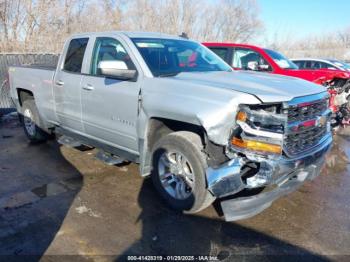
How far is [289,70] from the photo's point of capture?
777 centimetres

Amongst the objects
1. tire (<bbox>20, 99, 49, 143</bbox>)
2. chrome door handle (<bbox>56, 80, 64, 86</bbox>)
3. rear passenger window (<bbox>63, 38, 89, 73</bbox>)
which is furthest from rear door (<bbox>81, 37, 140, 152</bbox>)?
tire (<bbox>20, 99, 49, 143</bbox>)

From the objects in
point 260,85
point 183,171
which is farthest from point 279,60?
point 183,171

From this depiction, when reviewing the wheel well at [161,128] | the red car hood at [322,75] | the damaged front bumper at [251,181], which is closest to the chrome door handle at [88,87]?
the wheel well at [161,128]

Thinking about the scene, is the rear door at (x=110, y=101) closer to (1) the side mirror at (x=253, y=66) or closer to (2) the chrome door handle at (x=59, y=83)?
(2) the chrome door handle at (x=59, y=83)

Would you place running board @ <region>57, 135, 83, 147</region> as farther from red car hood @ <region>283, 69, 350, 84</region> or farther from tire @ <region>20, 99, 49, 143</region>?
red car hood @ <region>283, 69, 350, 84</region>

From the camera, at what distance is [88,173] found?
482 centimetres

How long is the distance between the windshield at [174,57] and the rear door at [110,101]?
24cm

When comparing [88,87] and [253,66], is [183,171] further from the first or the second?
[253,66]

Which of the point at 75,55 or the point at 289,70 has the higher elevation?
the point at 75,55

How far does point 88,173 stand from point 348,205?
11.4 ft

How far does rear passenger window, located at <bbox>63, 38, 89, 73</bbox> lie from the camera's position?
473 cm

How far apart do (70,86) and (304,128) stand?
10.6 feet

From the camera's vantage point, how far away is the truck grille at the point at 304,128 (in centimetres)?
310

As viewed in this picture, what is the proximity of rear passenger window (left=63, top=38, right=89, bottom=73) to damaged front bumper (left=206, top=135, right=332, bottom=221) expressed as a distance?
8.92 ft
